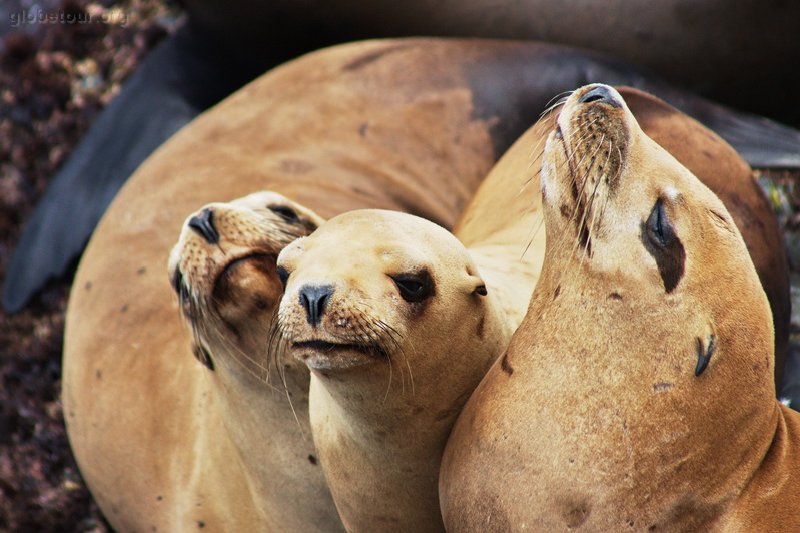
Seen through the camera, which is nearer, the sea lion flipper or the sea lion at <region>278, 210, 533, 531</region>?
the sea lion at <region>278, 210, 533, 531</region>

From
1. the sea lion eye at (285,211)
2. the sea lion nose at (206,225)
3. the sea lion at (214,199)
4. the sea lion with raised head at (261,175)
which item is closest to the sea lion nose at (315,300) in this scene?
the sea lion nose at (206,225)

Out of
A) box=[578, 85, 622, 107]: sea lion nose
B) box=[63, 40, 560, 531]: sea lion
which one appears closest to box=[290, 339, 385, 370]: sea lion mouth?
box=[578, 85, 622, 107]: sea lion nose

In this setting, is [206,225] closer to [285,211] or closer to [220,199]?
[285,211]


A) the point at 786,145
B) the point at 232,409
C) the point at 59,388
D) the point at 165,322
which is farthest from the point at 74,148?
the point at 786,145

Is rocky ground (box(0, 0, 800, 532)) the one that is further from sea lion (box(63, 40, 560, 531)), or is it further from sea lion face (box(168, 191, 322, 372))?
sea lion face (box(168, 191, 322, 372))

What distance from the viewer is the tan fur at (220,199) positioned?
3557 mm

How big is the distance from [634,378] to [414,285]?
0.53 m

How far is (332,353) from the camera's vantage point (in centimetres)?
241

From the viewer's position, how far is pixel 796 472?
8.24 feet

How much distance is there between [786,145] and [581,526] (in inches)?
98.3

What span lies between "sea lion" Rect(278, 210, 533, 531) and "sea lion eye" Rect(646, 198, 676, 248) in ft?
1.47

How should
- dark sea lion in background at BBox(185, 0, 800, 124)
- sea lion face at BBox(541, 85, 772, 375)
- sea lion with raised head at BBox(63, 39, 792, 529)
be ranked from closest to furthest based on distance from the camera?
sea lion face at BBox(541, 85, 772, 375)
sea lion with raised head at BBox(63, 39, 792, 529)
dark sea lion in background at BBox(185, 0, 800, 124)

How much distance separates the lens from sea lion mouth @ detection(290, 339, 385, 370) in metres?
2.41

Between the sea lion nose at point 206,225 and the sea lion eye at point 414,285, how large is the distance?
25.2 inches
